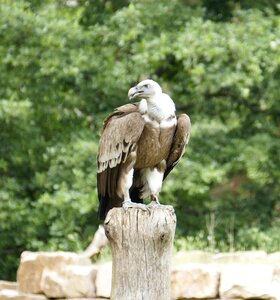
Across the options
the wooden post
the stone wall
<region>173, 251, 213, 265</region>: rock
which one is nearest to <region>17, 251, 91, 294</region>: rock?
the stone wall

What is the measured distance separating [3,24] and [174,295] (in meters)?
4.93

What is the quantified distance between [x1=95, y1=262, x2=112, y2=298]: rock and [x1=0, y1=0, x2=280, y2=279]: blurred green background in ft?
6.40

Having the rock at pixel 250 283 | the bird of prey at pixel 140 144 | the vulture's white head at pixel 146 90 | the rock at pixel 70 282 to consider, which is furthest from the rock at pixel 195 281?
the vulture's white head at pixel 146 90

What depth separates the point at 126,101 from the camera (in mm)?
13711

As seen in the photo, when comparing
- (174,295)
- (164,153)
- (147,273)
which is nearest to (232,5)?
(174,295)

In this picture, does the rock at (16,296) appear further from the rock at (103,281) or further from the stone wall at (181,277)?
the rock at (103,281)

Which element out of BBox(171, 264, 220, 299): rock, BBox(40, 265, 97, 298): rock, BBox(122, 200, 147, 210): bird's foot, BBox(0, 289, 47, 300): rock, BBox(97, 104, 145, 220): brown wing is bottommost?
BBox(0, 289, 47, 300): rock

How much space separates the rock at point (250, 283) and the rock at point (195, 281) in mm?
139

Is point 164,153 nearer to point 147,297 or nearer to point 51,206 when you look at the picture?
point 147,297

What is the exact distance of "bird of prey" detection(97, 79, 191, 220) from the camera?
21.4 feet

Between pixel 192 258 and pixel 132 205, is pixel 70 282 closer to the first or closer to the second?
pixel 192 258

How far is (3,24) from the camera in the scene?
42.5 feet

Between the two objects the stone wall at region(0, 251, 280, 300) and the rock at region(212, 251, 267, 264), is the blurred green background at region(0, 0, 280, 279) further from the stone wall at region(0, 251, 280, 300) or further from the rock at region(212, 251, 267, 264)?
the stone wall at region(0, 251, 280, 300)

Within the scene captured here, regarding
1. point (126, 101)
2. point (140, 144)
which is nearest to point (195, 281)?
point (140, 144)
